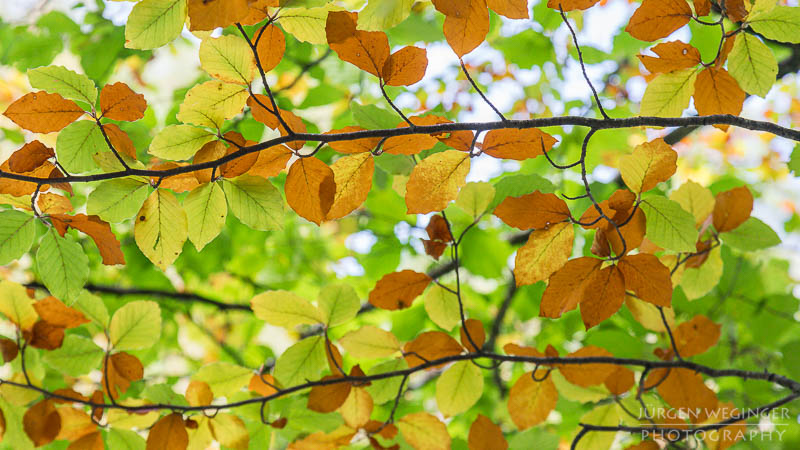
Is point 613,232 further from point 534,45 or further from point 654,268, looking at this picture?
point 534,45

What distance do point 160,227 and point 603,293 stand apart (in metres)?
0.53

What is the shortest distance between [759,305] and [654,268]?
798 millimetres

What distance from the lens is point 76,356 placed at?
86cm

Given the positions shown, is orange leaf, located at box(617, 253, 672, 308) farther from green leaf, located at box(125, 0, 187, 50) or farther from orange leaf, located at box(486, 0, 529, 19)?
green leaf, located at box(125, 0, 187, 50)

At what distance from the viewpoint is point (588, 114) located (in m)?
1.60

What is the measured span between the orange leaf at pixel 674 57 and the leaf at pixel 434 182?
0.85 feet

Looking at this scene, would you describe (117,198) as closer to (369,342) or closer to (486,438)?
(369,342)

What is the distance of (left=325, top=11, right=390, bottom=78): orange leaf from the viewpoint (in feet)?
1.74

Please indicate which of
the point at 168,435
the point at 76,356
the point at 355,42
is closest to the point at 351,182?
the point at 355,42

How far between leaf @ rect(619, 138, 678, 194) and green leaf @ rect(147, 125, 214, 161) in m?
0.49

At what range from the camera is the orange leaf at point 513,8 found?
53cm


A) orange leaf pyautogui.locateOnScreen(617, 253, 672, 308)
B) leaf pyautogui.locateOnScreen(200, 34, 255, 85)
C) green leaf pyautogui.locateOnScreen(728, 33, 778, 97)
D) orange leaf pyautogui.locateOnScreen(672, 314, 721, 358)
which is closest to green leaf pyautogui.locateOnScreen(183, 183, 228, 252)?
leaf pyautogui.locateOnScreen(200, 34, 255, 85)

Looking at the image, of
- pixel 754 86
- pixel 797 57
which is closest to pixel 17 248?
pixel 754 86

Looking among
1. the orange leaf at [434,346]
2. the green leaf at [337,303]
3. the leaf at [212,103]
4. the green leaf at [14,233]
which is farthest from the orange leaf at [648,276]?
the green leaf at [14,233]
